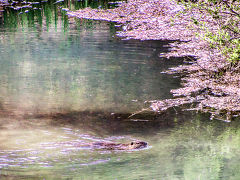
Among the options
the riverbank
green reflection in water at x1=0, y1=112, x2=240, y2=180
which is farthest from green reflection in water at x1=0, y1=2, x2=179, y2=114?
green reflection in water at x1=0, y1=112, x2=240, y2=180

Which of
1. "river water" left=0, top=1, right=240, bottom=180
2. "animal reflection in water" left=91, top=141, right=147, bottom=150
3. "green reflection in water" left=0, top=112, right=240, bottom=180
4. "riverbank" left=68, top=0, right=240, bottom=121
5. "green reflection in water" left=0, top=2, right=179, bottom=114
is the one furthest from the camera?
"green reflection in water" left=0, top=2, right=179, bottom=114

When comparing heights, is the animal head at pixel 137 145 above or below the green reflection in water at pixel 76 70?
below

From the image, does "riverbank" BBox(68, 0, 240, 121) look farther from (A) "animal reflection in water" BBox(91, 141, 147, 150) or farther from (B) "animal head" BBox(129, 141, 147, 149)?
(A) "animal reflection in water" BBox(91, 141, 147, 150)

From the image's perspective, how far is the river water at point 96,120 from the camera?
767cm

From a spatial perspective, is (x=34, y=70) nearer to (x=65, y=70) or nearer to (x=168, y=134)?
(x=65, y=70)

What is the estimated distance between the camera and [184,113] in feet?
34.7

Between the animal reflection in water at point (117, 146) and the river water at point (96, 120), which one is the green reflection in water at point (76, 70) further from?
the animal reflection in water at point (117, 146)

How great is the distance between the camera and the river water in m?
7.67

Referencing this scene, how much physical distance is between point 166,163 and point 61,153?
1.89m

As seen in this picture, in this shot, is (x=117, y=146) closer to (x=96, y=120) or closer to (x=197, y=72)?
(x=96, y=120)

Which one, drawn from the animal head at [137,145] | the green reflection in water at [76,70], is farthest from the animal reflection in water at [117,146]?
the green reflection in water at [76,70]

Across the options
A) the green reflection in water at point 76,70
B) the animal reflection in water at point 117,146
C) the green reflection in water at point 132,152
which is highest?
the green reflection in water at point 76,70

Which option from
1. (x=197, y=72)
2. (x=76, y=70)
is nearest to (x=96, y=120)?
(x=76, y=70)

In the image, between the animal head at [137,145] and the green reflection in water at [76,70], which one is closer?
the animal head at [137,145]
